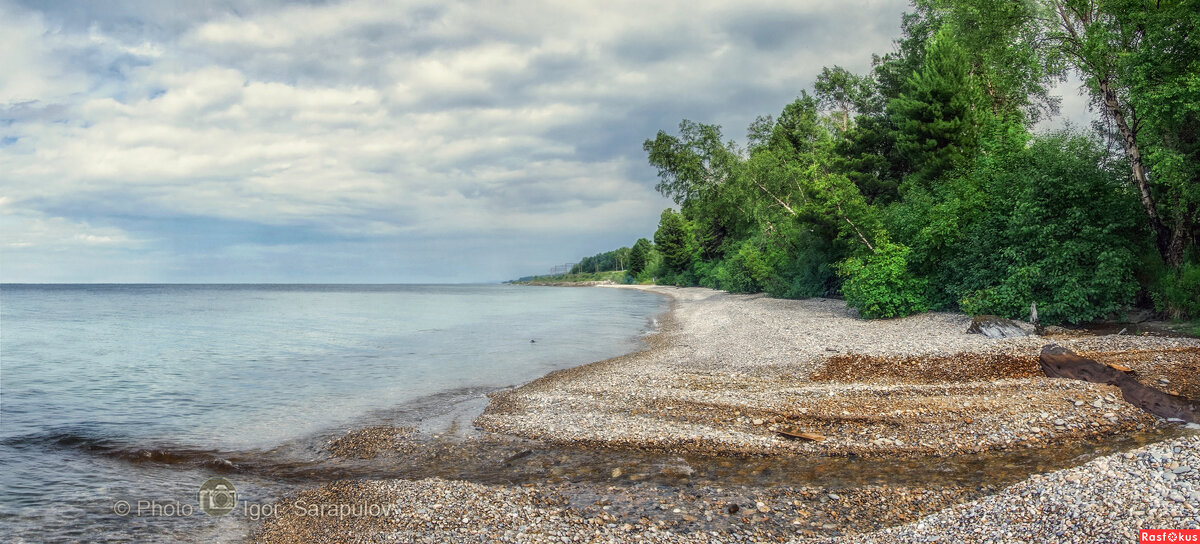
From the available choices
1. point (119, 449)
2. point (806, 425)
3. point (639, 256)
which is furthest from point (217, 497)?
point (639, 256)

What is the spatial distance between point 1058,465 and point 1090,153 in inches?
703

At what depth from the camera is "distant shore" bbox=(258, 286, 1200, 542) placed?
24.0ft

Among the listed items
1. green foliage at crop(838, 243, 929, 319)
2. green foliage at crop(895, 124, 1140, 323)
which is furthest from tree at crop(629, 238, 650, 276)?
green foliage at crop(895, 124, 1140, 323)

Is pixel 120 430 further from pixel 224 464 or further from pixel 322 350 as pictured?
pixel 322 350

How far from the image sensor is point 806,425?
1115 centimetres

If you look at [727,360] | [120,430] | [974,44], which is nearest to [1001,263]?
[974,44]

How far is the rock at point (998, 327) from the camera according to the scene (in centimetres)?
1883

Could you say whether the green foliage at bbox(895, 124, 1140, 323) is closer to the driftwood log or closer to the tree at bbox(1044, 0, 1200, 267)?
the tree at bbox(1044, 0, 1200, 267)

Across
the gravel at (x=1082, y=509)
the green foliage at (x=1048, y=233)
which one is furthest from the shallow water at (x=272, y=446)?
the green foliage at (x=1048, y=233)

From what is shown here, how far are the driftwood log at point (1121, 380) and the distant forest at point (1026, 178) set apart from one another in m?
8.01

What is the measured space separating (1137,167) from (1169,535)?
2023 cm

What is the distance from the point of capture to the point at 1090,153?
20.7m

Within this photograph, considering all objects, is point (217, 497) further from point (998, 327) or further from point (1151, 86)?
point (1151, 86)

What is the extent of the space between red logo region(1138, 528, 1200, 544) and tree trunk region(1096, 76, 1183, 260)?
19.8m
